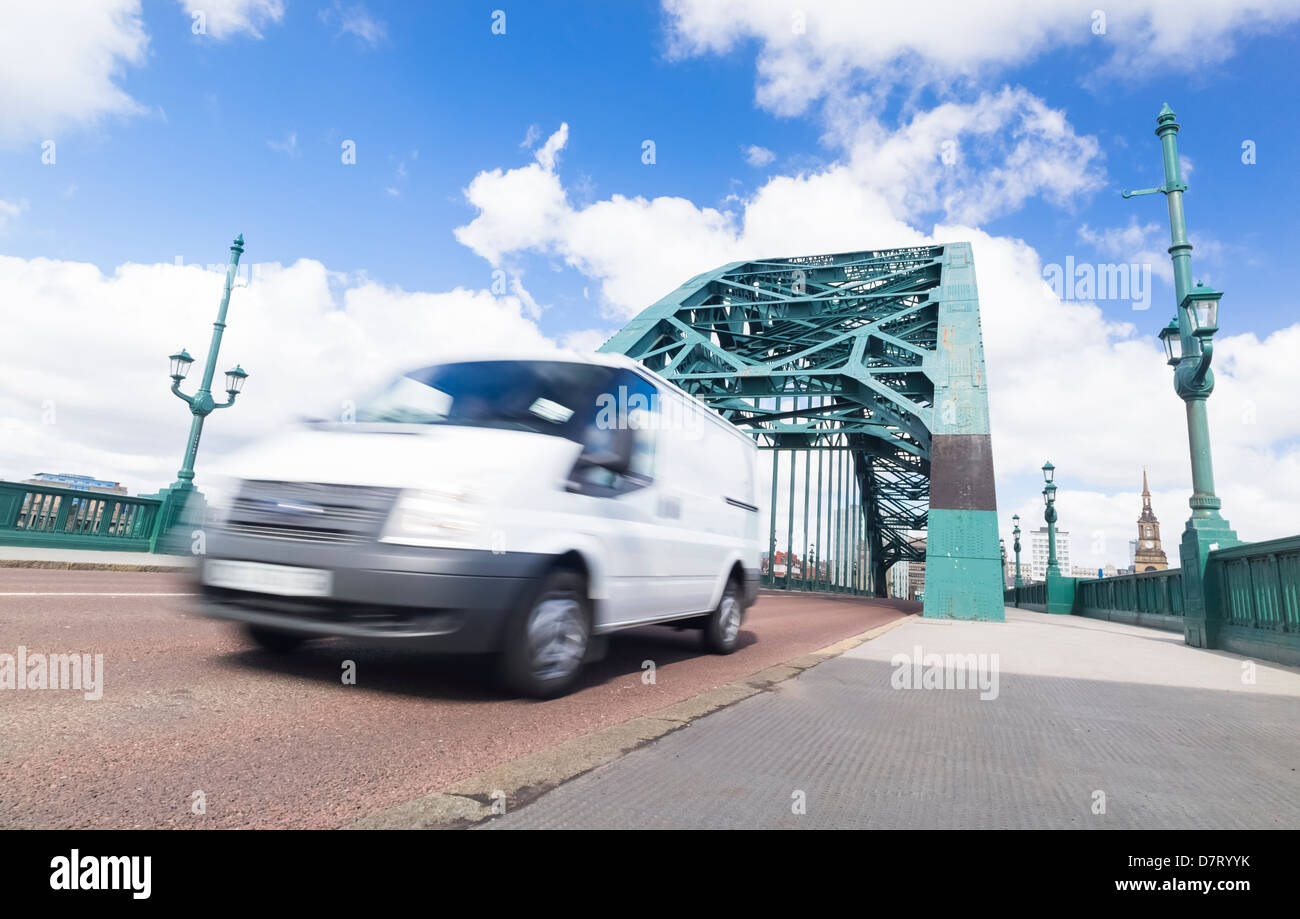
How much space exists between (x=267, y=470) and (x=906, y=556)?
6204 centimetres

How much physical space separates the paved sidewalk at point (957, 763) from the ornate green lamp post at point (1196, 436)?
435 centimetres

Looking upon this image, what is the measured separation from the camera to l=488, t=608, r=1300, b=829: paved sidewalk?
6.72 feet

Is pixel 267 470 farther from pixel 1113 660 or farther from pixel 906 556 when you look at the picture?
pixel 906 556

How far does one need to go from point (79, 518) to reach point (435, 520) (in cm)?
1267

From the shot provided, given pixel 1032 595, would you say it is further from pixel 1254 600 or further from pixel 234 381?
pixel 234 381

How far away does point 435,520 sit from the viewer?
122 inches

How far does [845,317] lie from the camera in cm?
2244

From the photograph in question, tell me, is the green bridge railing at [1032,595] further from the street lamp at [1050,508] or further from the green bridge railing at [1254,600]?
the green bridge railing at [1254,600]

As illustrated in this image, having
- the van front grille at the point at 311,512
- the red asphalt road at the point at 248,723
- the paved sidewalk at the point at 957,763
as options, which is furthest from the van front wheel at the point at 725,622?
the van front grille at the point at 311,512

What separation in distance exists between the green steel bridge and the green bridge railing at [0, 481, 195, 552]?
12270mm

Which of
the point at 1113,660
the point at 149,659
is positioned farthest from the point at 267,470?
the point at 1113,660

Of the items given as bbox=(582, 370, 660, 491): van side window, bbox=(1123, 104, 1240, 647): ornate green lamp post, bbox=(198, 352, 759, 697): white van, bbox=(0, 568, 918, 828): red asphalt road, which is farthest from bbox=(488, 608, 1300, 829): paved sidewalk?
bbox=(1123, 104, 1240, 647): ornate green lamp post

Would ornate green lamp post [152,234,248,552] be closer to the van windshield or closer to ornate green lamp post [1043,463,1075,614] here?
the van windshield

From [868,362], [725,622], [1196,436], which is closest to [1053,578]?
[868,362]
